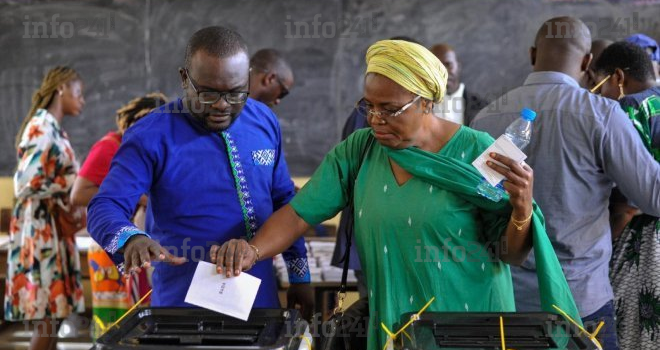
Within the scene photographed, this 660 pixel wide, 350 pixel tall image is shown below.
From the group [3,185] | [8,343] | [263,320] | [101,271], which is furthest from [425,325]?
[3,185]

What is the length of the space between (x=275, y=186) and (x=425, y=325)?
78 cm

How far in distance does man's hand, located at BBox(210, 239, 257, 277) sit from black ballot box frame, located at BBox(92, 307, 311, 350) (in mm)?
98

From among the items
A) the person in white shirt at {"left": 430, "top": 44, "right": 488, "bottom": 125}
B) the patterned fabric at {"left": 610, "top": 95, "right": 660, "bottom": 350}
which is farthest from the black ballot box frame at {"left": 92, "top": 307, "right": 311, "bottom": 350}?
the person in white shirt at {"left": 430, "top": 44, "right": 488, "bottom": 125}

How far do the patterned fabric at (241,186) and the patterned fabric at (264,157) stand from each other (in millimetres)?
55

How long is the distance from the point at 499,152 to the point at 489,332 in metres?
0.36

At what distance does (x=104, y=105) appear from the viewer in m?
5.52

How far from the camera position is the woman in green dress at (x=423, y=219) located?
5.62 feet

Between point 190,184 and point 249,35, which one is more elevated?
point 249,35

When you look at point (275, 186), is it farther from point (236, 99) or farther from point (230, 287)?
point (230, 287)

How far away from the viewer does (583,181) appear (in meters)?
Answer: 2.27

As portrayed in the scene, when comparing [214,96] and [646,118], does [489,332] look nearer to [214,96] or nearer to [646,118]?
[214,96]

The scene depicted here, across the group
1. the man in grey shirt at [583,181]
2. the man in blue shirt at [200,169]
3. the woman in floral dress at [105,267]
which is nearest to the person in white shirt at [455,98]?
the woman in floral dress at [105,267]

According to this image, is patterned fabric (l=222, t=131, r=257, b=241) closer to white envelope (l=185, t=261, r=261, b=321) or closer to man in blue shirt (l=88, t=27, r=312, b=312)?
man in blue shirt (l=88, t=27, r=312, b=312)

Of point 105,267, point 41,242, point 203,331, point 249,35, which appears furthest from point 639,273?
point 249,35
